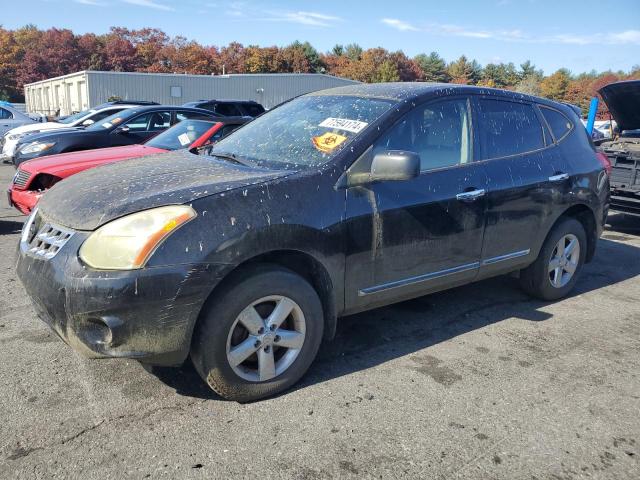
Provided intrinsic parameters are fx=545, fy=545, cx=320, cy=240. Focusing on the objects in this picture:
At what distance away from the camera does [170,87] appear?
38.8 meters

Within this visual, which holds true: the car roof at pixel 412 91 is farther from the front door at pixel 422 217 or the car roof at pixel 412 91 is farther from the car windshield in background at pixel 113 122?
the car windshield in background at pixel 113 122

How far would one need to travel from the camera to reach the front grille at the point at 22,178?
5.77 m

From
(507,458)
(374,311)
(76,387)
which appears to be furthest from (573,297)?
(76,387)

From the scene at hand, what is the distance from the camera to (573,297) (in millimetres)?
4965

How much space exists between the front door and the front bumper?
0.98 m

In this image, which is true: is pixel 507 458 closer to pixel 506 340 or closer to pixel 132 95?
pixel 506 340

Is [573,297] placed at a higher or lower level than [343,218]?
lower

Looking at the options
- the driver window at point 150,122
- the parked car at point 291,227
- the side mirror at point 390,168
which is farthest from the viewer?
the driver window at point 150,122

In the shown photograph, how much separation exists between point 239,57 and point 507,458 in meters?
77.7

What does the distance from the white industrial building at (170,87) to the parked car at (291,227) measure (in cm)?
3677

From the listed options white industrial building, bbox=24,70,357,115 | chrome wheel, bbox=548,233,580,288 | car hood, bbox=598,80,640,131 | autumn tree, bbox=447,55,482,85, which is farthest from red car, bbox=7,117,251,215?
autumn tree, bbox=447,55,482,85

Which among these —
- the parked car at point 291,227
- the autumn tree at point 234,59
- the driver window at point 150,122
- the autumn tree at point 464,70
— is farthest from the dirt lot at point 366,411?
the autumn tree at point 464,70

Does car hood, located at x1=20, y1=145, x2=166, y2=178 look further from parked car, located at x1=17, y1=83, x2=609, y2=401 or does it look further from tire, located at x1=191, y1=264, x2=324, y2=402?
tire, located at x1=191, y1=264, x2=324, y2=402

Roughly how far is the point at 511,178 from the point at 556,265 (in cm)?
110
